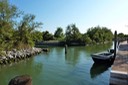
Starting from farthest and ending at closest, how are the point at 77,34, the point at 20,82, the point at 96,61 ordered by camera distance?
1. the point at 77,34
2. the point at 96,61
3. the point at 20,82

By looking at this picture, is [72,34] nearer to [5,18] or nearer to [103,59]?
[5,18]

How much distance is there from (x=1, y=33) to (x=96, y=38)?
52955 mm

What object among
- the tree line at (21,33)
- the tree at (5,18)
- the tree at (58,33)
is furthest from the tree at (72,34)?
the tree at (5,18)

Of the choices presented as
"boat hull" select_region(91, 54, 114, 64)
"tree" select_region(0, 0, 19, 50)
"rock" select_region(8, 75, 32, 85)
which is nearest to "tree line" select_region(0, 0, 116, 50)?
"tree" select_region(0, 0, 19, 50)

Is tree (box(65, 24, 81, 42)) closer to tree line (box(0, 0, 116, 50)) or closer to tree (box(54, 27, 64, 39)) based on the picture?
tree line (box(0, 0, 116, 50))

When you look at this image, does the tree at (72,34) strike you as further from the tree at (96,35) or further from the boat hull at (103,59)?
the boat hull at (103,59)

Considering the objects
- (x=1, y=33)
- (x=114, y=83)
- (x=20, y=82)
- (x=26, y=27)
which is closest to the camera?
(x=20, y=82)

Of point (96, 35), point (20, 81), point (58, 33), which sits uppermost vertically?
point (58, 33)

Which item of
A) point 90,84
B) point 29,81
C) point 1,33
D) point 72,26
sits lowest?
point 90,84

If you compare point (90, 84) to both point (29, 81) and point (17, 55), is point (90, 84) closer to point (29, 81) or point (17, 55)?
point (29, 81)

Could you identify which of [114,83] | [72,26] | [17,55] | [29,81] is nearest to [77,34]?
[72,26]

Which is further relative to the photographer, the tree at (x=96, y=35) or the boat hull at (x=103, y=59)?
the tree at (x=96, y=35)

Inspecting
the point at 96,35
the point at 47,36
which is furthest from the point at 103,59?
the point at 47,36

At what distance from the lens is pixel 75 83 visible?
12.7 m
